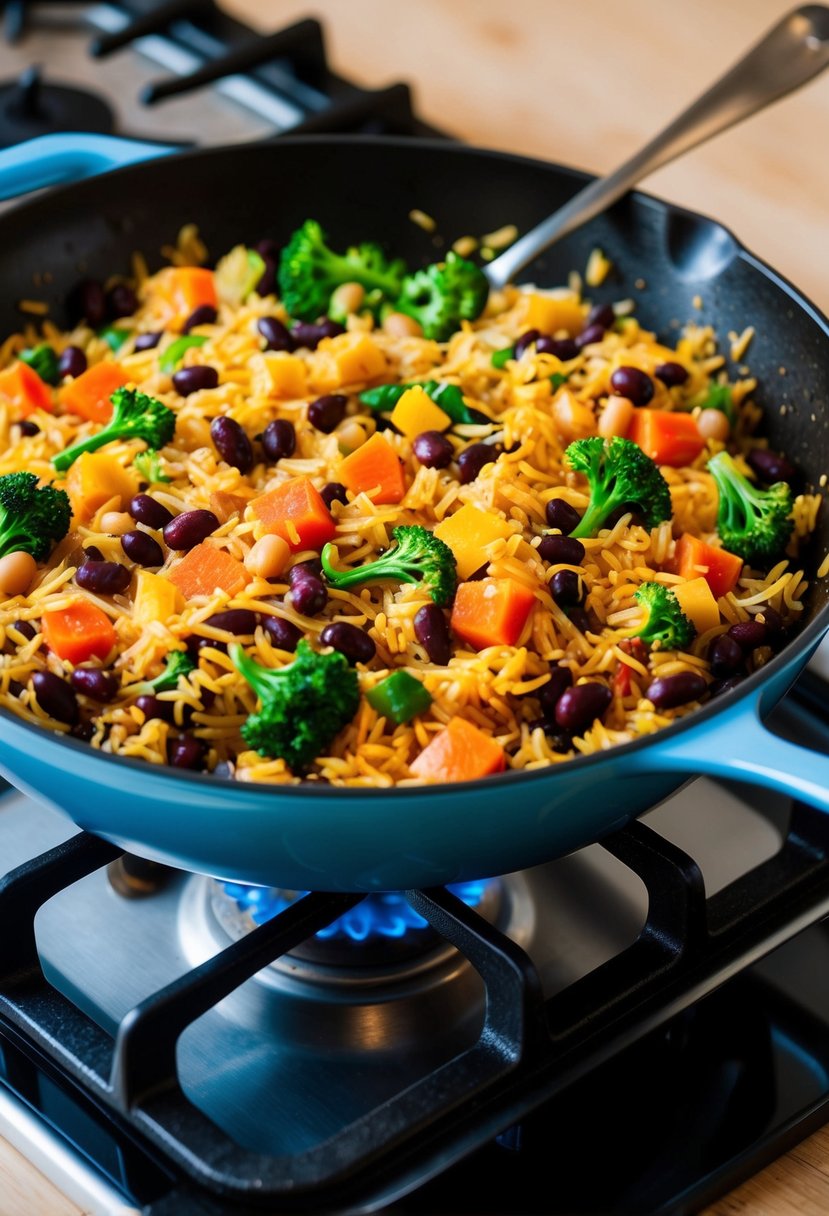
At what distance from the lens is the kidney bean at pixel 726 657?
62.2 inches

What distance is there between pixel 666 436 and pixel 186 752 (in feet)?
2.66

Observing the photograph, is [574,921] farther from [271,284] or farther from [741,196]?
[741,196]

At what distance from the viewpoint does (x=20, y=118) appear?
2.63 m

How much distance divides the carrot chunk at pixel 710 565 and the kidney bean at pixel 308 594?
45cm

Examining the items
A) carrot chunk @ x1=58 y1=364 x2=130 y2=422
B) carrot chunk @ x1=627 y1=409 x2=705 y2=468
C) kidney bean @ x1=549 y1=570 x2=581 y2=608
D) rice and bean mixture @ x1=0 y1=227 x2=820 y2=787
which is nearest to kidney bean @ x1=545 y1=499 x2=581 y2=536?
rice and bean mixture @ x1=0 y1=227 x2=820 y2=787

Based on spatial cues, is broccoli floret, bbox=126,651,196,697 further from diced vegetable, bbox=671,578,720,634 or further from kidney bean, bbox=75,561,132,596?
diced vegetable, bbox=671,578,720,634

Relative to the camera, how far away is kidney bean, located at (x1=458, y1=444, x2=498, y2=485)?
68.6 inches

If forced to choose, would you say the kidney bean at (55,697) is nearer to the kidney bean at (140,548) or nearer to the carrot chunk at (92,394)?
the kidney bean at (140,548)

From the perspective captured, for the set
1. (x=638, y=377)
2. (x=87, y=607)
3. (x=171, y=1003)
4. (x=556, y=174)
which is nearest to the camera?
(x=171, y=1003)

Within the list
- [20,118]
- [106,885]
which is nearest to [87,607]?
[106,885]

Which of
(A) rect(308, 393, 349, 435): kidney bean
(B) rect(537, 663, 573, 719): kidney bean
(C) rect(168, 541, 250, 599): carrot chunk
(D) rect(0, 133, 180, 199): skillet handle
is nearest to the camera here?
(B) rect(537, 663, 573, 719): kidney bean

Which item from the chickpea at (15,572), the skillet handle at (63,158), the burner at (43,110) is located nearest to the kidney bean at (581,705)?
the chickpea at (15,572)

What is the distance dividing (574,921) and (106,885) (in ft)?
1.78

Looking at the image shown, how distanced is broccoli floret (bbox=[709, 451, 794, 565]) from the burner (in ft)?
4.64
